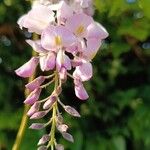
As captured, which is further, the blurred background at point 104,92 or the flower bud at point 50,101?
the blurred background at point 104,92

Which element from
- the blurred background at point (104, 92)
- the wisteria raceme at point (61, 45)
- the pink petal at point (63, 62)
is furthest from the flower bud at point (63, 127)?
the blurred background at point (104, 92)

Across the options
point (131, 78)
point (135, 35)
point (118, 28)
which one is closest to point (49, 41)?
point (135, 35)

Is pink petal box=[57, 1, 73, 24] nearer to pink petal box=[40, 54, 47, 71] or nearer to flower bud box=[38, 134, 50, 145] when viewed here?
pink petal box=[40, 54, 47, 71]

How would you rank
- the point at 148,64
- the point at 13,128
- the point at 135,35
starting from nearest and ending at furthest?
the point at 135,35, the point at 13,128, the point at 148,64

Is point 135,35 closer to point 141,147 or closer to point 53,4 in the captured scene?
point 141,147

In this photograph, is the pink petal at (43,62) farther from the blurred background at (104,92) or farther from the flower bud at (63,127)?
the blurred background at (104,92)

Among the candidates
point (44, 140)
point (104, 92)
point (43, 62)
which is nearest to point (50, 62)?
point (43, 62)
